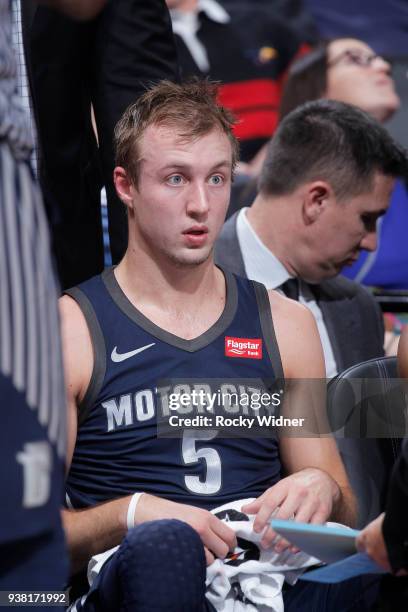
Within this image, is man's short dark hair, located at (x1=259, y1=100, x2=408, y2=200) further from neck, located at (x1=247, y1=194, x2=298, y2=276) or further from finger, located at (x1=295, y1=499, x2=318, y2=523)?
finger, located at (x1=295, y1=499, x2=318, y2=523)

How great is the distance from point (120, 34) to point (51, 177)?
1.39 ft

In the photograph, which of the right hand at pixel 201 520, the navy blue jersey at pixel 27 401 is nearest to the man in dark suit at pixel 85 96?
the right hand at pixel 201 520

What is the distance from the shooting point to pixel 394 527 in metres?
1.79

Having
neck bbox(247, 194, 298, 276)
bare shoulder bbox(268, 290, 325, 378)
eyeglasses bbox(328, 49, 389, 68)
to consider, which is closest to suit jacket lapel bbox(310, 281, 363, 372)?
neck bbox(247, 194, 298, 276)

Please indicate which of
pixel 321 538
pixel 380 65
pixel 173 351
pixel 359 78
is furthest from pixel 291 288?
pixel 380 65

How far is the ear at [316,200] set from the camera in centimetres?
334

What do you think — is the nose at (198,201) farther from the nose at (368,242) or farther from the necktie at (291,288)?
the nose at (368,242)

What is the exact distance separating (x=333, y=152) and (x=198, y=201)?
1.10 metres

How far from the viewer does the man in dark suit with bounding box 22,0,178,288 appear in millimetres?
2805

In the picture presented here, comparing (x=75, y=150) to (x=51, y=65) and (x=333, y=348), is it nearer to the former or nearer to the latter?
(x=51, y=65)

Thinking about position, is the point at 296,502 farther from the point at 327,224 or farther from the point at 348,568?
the point at 327,224

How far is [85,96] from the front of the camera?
294 centimetres

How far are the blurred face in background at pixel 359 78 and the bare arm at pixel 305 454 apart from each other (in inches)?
98.6

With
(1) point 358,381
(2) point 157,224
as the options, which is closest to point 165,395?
(2) point 157,224
